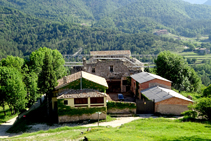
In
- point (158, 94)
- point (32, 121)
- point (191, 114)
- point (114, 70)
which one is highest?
point (114, 70)

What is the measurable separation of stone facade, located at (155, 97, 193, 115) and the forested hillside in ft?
321

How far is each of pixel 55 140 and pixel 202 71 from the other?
10628 centimetres

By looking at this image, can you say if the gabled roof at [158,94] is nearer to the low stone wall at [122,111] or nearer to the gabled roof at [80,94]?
the low stone wall at [122,111]

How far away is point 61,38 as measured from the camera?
515 feet

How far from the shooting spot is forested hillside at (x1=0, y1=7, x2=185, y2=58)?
134 meters

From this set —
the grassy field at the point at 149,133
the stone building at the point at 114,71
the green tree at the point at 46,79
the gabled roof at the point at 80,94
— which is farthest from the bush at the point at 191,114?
the green tree at the point at 46,79

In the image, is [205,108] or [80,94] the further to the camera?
[80,94]

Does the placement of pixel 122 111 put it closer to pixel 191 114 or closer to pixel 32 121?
pixel 191 114

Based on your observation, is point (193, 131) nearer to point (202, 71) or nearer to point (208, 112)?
point (208, 112)

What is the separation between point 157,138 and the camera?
16109 mm

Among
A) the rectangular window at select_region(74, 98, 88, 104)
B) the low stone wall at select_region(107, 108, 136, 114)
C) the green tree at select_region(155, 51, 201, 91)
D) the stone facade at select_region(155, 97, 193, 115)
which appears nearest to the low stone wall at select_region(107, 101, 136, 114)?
the low stone wall at select_region(107, 108, 136, 114)

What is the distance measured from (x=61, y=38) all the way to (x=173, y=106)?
464ft

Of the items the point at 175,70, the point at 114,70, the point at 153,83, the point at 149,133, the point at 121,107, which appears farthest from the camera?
the point at 175,70

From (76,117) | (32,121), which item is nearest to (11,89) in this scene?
(32,121)
